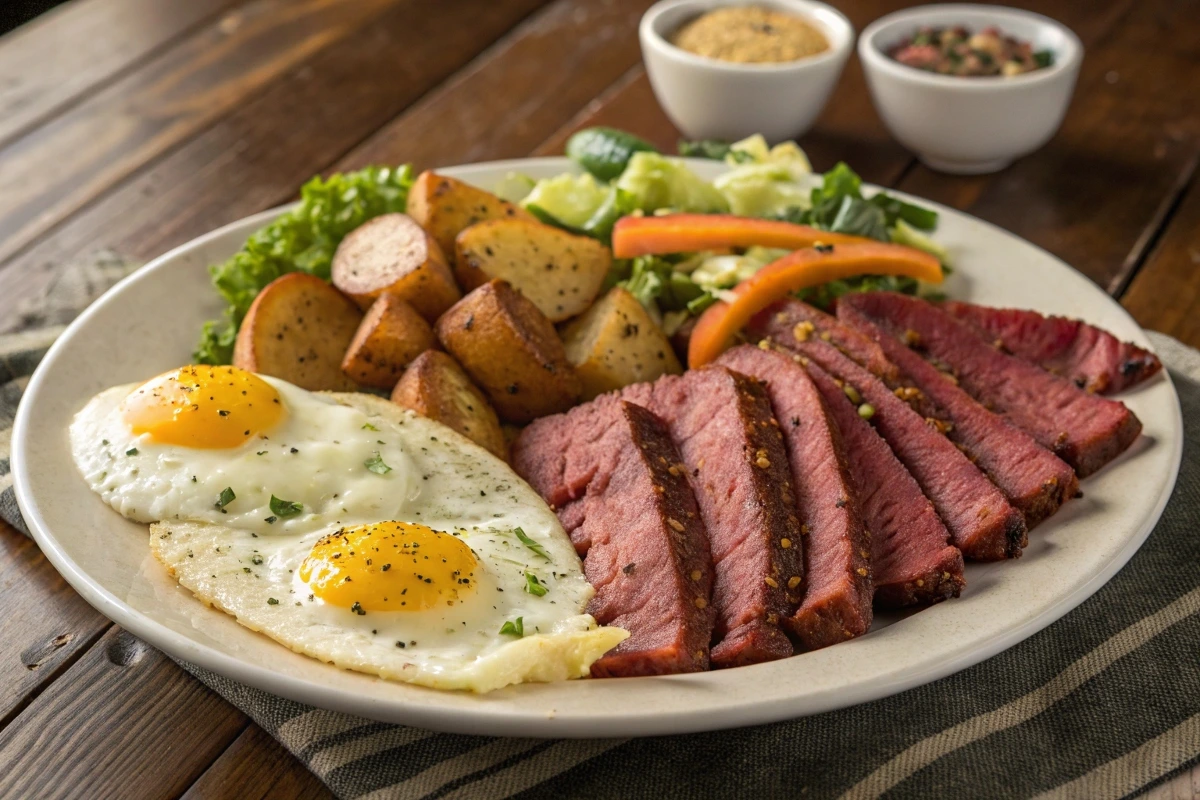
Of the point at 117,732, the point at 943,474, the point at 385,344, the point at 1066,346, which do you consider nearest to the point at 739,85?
the point at 1066,346

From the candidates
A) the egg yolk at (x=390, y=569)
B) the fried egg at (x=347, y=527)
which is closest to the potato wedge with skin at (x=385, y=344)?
the fried egg at (x=347, y=527)

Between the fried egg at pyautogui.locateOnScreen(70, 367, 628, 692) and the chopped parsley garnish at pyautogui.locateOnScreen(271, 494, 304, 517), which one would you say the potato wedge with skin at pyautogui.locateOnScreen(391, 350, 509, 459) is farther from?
the chopped parsley garnish at pyautogui.locateOnScreen(271, 494, 304, 517)

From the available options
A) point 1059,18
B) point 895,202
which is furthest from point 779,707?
point 1059,18

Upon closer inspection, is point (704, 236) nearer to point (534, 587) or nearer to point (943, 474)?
point (943, 474)

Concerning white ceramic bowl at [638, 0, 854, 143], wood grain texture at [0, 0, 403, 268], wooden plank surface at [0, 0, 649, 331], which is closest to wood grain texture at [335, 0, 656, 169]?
wooden plank surface at [0, 0, 649, 331]

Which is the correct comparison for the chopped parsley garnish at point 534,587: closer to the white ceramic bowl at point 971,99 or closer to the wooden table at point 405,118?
the wooden table at point 405,118

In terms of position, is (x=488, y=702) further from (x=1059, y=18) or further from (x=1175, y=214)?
(x=1059, y=18)
